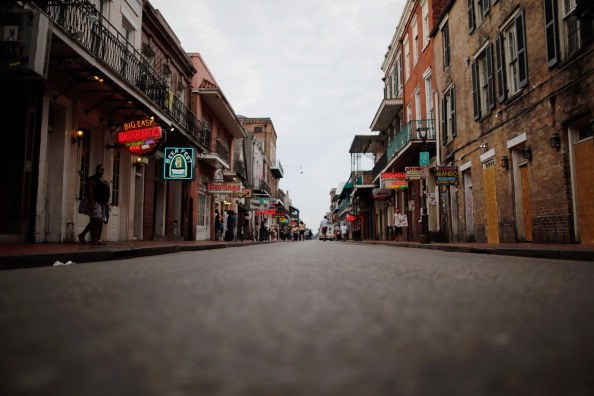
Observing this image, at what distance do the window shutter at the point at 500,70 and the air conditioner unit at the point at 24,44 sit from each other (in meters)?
11.8

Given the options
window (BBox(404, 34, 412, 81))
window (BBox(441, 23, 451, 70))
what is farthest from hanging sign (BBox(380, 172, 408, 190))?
window (BBox(404, 34, 412, 81))

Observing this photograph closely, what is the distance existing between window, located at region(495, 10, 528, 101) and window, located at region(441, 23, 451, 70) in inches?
208

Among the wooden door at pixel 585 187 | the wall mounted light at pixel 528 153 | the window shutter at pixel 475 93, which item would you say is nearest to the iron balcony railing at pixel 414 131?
the window shutter at pixel 475 93

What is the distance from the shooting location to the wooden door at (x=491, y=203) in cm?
1491

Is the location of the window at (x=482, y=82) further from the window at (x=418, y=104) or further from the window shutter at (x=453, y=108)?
the window at (x=418, y=104)

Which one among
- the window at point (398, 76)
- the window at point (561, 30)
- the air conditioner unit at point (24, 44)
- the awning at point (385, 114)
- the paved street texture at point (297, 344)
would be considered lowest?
the paved street texture at point (297, 344)

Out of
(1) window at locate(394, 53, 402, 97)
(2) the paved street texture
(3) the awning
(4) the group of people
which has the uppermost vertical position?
(1) window at locate(394, 53, 402, 97)

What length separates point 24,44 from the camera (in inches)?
324

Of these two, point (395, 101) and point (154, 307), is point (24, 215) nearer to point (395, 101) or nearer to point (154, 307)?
point (154, 307)

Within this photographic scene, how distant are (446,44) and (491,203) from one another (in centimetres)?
801

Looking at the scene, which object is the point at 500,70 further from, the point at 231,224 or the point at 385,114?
the point at 231,224

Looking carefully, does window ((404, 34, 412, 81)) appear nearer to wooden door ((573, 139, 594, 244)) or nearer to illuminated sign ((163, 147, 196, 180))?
illuminated sign ((163, 147, 196, 180))

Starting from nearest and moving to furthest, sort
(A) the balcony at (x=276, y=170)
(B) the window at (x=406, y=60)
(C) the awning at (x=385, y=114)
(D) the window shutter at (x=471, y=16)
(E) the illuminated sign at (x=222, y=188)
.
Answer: (D) the window shutter at (x=471, y=16)
(E) the illuminated sign at (x=222, y=188)
(B) the window at (x=406, y=60)
(C) the awning at (x=385, y=114)
(A) the balcony at (x=276, y=170)

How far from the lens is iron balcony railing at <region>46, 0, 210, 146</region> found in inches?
417
